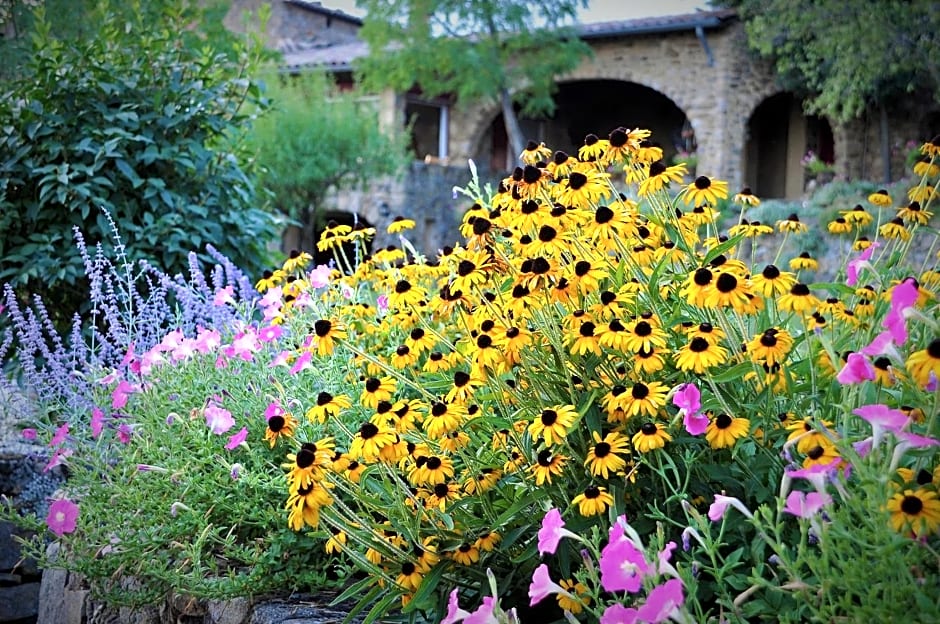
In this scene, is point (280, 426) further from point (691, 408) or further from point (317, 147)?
point (317, 147)

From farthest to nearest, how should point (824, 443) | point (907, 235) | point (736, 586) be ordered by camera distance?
point (907, 235)
point (736, 586)
point (824, 443)

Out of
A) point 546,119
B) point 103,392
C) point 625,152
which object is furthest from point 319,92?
point 625,152

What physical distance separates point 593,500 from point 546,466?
0.12m

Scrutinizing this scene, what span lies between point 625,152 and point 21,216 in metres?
3.50

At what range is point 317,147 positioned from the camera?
53.0 feet

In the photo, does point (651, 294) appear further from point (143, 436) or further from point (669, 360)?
point (143, 436)

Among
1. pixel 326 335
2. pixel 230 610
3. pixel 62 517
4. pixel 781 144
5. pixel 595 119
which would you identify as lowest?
pixel 230 610

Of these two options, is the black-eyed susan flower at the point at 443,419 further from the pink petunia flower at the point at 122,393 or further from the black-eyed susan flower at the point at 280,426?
the pink petunia flower at the point at 122,393

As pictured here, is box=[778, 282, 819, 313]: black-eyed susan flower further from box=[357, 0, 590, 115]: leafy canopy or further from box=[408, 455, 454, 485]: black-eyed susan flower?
box=[357, 0, 590, 115]: leafy canopy

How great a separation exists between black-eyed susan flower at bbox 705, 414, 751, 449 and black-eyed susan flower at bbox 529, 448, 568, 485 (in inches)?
11.0

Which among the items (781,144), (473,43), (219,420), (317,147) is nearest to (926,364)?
(219,420)

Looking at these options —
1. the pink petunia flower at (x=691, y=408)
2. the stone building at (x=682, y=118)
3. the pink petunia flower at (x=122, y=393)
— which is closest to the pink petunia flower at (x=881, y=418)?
the pink petunia flower at (x=691, y=408)

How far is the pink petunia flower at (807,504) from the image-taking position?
4.44 ft

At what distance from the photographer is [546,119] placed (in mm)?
22250
